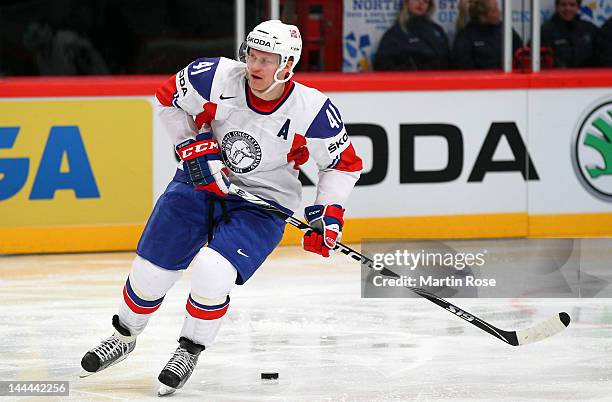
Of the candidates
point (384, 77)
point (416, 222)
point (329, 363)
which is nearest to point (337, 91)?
point (384, 77)

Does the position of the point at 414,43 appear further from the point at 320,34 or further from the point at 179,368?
the point at 179,368

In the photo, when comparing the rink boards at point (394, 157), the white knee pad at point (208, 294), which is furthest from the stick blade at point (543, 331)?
the rink boards at point (394, 157)

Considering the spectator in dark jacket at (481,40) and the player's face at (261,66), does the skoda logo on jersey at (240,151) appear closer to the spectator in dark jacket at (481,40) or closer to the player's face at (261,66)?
the player's face at (261,66)

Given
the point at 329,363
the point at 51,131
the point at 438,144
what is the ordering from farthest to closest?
the point at 438,144, the point at 51,131, the point at 329,363

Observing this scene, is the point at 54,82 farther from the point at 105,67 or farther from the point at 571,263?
the point at 571,263

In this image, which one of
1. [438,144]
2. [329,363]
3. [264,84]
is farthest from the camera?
[438,144]

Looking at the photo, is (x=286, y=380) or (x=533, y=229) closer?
(x=286, y=380)

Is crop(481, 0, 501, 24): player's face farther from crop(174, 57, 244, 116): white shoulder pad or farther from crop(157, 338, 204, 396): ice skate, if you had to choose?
crop(157, 338, 204, 396): ice skate

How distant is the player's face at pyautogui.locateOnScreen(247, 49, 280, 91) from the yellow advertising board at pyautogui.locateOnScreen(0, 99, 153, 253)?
2.73 m

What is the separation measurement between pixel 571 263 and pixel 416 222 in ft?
2.84

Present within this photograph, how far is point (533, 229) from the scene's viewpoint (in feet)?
23.0

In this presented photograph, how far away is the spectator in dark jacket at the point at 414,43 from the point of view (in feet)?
22.7

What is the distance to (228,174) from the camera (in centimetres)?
402

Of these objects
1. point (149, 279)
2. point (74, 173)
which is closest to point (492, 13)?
point (74, 173)
